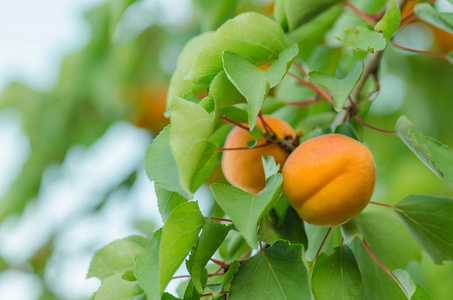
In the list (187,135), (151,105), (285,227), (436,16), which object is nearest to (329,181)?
(285,227)

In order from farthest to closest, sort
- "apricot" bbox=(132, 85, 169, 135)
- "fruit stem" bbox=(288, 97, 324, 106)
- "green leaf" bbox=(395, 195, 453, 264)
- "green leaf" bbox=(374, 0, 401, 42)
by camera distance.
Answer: "apricot" bbox=(132, 85, 169, 135)
"fruit stem" bbox=(288, 97, 324, 106)
"green leaf" bbox=(395, 195, 453, 264)
"green leaf" bbox=(374, 0, 401, 42)

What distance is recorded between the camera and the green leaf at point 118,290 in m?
0.63

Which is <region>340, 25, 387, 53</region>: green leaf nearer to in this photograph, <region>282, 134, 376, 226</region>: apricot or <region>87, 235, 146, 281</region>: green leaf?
<region>282, 134, 376, 226</region>: apricot

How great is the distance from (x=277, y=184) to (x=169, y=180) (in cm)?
11

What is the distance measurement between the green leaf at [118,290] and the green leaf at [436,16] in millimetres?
523

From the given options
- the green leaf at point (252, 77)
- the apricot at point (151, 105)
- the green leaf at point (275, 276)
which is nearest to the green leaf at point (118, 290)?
the green leaf at point (275, 276)

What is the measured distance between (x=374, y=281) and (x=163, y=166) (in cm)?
37

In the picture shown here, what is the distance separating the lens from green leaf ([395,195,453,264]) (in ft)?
2.40

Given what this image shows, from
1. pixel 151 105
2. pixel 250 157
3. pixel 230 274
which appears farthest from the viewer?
pixel 151 105

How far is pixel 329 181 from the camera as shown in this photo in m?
0.63

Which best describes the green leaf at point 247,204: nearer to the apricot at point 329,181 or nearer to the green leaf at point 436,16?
the apricot at point 329,181

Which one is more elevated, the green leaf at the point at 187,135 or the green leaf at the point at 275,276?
the green leaf at the point at 187,135

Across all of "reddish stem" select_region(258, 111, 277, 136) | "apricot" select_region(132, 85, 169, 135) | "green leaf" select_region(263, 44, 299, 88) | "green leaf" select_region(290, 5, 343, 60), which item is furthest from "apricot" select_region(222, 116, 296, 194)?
"apricot" select_region(132, 85, 169, 135)

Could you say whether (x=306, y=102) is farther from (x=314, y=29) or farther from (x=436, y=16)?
(x=436, y=16)
